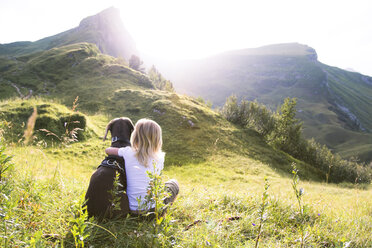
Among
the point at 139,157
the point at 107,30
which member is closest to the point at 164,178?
the point at 139,157

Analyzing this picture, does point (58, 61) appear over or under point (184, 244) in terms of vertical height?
over

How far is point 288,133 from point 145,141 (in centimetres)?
3640

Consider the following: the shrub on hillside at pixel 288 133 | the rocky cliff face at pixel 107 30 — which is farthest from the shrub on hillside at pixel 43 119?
the rocky cliff face at pixel 107 30

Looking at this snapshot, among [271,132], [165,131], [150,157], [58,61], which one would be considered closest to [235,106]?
[271,132]

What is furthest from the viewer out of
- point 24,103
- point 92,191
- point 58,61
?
point 58,61

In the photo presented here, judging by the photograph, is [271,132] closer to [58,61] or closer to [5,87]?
[5,87]

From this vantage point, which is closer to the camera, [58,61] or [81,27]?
[58,61]

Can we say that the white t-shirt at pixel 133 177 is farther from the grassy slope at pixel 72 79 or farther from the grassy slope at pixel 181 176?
the grassy slope at pixel 72 79

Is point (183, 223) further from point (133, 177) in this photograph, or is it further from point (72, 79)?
point (72, 79)

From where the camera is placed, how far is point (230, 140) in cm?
2547

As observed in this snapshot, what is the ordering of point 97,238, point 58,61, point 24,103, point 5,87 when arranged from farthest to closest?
1. point 58,61
2. point 5,87
3. point 24,103
4. point 97,238

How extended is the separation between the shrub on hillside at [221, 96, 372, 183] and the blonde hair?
32.4m

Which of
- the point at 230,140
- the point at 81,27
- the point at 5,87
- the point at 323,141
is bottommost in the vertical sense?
the point at 323,141

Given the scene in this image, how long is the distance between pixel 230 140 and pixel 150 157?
910 inches
